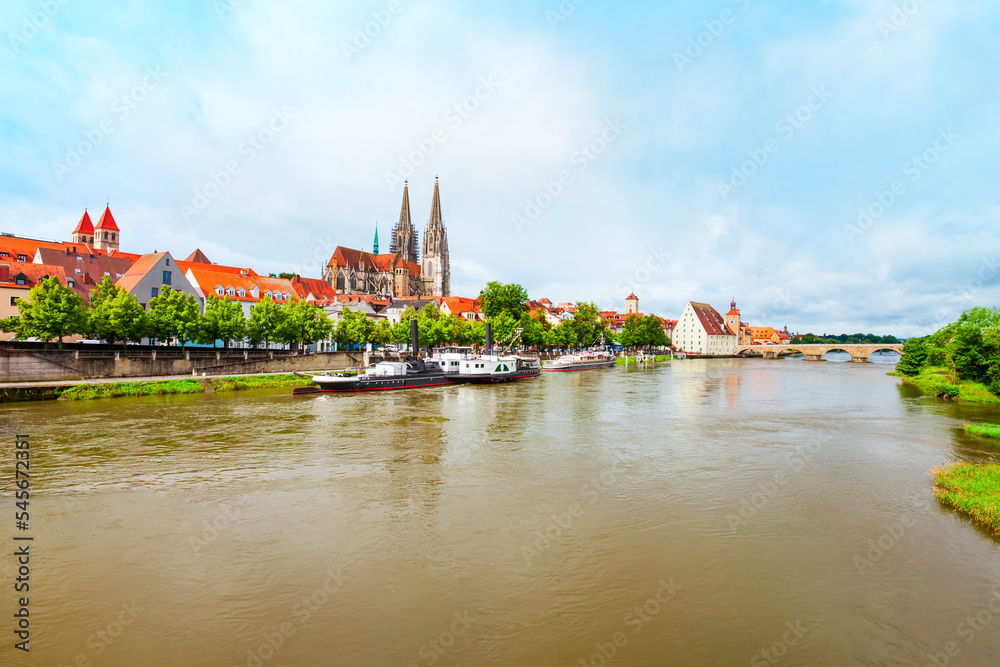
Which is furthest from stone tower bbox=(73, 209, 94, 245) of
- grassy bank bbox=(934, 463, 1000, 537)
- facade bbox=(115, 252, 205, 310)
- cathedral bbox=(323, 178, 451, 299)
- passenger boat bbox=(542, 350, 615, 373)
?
grassy bank bbox=(934, 463, 1000, 537)

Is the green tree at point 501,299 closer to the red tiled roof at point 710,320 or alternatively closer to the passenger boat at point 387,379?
the passenger boat at point 387,379

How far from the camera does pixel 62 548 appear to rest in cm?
1241

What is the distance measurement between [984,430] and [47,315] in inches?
2423

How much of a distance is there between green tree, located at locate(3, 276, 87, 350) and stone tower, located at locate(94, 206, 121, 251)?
292 ft

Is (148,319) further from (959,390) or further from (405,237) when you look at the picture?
(405,237)

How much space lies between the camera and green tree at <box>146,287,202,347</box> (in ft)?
163

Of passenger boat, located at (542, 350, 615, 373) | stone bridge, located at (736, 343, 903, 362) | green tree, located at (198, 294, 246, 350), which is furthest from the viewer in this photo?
stone bridge, located at (736, 343, 903, 362)

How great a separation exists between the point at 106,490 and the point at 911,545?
900 inches

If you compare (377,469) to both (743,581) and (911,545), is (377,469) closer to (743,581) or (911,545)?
(743,581)

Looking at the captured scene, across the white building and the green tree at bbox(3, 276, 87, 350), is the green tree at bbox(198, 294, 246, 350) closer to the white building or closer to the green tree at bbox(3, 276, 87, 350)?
the green tree at bbox(3, 276, 87, 350)

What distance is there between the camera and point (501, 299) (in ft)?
323

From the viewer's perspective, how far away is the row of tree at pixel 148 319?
41219 millimetres

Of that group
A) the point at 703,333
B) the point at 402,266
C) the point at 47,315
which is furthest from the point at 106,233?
the point at 703,333

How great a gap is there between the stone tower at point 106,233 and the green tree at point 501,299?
8511 centimetres
